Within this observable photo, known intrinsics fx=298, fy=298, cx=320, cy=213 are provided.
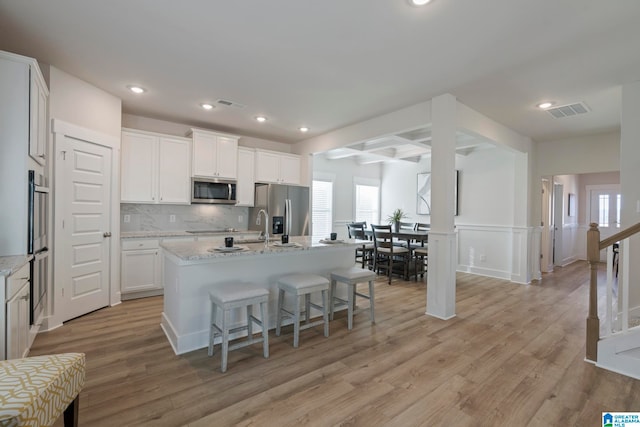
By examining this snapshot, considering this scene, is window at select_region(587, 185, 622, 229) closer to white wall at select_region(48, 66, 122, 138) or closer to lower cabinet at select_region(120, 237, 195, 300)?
lower cabinet at select_region(120, 237, 195, 300)

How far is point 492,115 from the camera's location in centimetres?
427

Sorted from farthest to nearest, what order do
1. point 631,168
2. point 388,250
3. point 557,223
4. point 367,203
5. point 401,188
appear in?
1. point 367,203
2. point 401,188
3. point 557,223
4. point 388,250
5. point 631,168

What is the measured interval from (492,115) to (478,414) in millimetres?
3880

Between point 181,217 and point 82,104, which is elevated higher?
point 82,104

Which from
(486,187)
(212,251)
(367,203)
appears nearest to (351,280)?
(212,251)

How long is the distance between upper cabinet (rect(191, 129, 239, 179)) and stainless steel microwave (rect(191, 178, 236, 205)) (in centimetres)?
10

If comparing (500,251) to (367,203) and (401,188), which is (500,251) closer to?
(401,188)

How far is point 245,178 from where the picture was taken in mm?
5258

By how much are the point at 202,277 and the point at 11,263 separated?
1245mm

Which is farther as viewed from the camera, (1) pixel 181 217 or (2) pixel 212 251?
(1) pixel 181 217

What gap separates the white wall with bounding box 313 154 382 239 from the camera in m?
7.32

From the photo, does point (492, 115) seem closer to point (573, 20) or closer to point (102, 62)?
point (573, 20)
